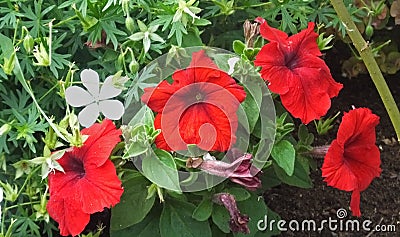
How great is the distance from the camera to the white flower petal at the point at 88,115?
97 centimetres

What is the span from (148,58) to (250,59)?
178mm

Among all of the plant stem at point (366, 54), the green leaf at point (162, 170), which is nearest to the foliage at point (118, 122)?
the green leaf at point (162, 170)

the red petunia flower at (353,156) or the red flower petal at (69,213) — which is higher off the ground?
the red petunia flower at (353,156)

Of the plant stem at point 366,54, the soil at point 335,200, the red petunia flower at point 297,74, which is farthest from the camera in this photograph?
the soil at point 335,200

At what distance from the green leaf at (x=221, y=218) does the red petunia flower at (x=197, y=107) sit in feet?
0.45

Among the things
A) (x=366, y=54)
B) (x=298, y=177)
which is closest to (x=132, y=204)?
(x=298, y=177)

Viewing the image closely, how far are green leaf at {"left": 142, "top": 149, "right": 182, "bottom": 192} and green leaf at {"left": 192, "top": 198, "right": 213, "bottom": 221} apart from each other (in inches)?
4.3

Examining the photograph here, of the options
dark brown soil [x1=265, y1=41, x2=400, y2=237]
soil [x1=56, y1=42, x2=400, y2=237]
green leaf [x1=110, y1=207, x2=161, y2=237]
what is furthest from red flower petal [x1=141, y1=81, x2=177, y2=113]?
dark brown soil [x1=265, y1=41, x2=400, y2=237]

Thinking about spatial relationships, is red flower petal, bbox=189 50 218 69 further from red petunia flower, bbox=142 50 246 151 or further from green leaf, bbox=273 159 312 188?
green leaf, bbox=273 159 312 188

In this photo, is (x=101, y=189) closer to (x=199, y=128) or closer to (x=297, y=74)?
(x=199, y=128)

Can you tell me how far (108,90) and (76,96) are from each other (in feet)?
0.16

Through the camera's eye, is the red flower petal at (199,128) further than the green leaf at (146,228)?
No

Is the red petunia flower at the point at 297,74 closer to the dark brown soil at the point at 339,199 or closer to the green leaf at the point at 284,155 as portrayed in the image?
the green leaf at the point at 284,155

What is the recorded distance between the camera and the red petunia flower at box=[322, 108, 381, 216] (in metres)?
1.01
